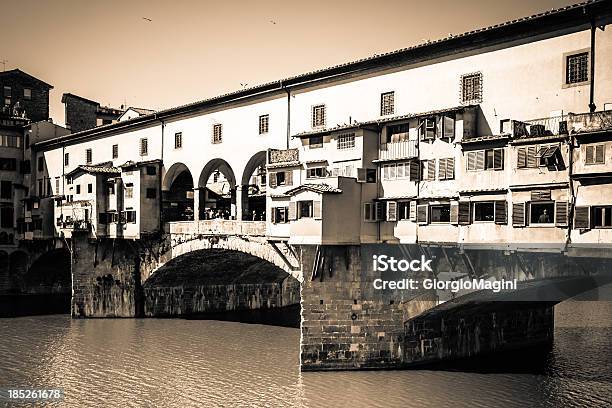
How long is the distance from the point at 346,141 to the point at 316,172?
2857 millimetres

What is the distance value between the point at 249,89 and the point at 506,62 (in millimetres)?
17916

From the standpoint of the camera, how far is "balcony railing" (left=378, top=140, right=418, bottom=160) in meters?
32.4

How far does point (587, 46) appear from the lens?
2670cm

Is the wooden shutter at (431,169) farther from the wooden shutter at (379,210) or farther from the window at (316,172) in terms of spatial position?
the window at (316,172)

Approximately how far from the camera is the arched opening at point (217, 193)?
46.8 meters

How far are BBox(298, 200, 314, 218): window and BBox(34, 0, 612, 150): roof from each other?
8.36 metres

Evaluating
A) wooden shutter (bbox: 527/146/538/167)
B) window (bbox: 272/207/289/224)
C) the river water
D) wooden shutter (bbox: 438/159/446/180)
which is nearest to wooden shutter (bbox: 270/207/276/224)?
window (bbox: 272/207/289/224)

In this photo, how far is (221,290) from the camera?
56.8 m

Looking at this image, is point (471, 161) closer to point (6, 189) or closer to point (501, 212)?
point (501, 212)

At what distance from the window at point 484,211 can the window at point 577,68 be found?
6.26 m

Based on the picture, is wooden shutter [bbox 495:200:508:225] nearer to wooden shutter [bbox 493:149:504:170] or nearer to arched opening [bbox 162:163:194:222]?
wooden shutter [bbox 493:149:504:170]

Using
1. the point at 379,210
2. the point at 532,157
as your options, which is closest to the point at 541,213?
the point at 532,157

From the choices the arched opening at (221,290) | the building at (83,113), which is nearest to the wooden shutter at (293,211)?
the arched opening at (221,290)

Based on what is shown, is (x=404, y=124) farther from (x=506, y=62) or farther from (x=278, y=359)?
(x=278, y=359)
